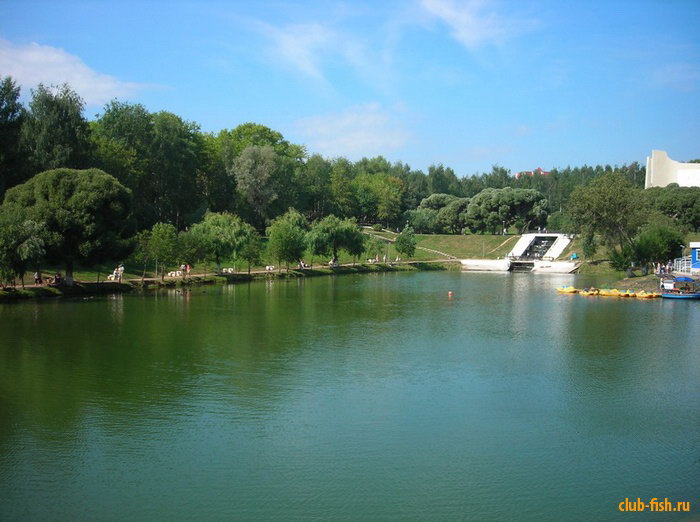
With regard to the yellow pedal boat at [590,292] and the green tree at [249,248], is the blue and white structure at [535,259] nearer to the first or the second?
the yellow pedal boat at [590,292]

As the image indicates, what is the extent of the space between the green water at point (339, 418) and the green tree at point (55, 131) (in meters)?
17.4

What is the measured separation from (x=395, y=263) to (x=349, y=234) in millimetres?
9621

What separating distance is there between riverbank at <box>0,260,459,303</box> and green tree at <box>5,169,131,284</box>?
136 centimetres

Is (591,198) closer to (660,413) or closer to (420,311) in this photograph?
(420,311)

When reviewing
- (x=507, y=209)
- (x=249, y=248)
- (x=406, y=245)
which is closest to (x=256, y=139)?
(x=406, y=245)

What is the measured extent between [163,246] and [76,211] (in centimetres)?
790

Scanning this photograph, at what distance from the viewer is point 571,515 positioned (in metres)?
11.3

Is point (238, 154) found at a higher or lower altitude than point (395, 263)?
higher

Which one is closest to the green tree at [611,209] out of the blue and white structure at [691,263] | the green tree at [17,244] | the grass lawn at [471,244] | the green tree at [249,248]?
the blue and white structure at [691,263]

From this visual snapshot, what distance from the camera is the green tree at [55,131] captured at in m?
45.0

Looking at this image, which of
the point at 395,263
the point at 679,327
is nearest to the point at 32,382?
the point at 679,327

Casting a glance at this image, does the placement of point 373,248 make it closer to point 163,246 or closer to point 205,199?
point 205,199

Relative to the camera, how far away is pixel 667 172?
298 ft

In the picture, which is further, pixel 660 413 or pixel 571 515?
pixel 660 413
